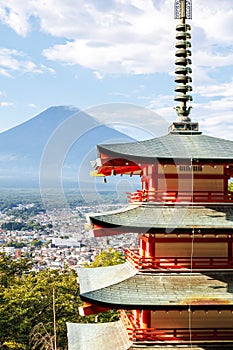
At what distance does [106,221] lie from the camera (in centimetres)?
1297

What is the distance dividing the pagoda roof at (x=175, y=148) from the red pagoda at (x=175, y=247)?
3 centimetres

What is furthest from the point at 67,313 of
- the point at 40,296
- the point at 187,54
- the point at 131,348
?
the point at 187,54

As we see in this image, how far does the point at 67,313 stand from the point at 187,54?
18.4 metres

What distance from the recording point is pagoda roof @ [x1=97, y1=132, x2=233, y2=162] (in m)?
13.0

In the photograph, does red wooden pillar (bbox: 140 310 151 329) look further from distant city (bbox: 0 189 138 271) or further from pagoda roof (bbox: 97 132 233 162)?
distant city (bbox: 0 189 138 271)

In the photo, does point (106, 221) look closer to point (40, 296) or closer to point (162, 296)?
point (162, 296)

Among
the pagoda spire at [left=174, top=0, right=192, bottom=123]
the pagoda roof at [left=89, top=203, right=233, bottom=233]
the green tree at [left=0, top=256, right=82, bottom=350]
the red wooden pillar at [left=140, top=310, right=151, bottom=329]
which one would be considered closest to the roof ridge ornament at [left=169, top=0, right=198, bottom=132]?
the pagoda spire at [left=174, top=0, right=192, bottom=123]

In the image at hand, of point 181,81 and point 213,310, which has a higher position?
point 181,81

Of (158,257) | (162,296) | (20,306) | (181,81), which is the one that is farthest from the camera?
(20,306)

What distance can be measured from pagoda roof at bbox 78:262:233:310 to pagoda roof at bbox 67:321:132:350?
1595 mm

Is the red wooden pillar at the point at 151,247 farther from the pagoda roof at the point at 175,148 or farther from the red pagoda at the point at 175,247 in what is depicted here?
the pagoda roof at the point at 175,148

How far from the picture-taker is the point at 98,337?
15.6 meters

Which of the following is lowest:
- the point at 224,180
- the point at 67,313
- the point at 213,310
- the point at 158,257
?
the point at 67,313

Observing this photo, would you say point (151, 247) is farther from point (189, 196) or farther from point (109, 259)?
point (109, 259)
